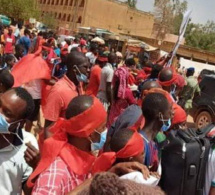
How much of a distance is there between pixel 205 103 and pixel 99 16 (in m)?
49.8

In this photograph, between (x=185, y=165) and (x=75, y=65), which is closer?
(x=185, y=165)

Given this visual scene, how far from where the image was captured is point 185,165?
2.81 metres

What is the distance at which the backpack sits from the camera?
282 cm

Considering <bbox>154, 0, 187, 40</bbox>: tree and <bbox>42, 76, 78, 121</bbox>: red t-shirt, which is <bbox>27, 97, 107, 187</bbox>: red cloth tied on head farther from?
<bbox>154, 0, 187, 40</bbox>: tree

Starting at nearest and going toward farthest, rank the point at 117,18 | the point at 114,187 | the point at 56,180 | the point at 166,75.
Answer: the point at 114,187
the point at 56,180
the point at 166,75
the point at 117,18

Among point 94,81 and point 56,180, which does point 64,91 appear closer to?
point 56,180

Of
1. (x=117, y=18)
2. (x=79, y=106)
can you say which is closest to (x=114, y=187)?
(x=79, y=106)

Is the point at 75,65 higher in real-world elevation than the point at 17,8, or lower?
higher

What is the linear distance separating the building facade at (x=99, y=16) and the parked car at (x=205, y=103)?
145 feet

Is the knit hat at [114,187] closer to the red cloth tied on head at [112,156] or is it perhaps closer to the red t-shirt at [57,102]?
the red cloth tied on head at [112,156]

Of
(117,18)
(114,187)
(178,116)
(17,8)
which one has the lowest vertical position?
(17,8)

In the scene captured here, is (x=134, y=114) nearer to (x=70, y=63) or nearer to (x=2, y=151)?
(x=70, y=63)

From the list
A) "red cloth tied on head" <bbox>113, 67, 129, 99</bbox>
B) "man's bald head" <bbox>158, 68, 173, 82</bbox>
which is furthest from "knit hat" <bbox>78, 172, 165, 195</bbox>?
"red cloth tied on head" <bbox>113, 67, 129, 99</bbox>

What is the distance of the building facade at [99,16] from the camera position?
5734 centimetres
